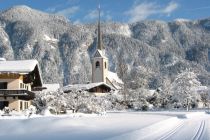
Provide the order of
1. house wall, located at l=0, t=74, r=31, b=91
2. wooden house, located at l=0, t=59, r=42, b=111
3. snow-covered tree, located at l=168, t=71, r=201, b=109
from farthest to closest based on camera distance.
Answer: snow-covered tree, located at l=168, t=71, r=201, b=109 < house wall, located at l=0, t=74, r=31, b=91 < wooden house, located at l=0, t=59, r=42, b=111

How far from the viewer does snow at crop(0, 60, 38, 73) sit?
192 feet

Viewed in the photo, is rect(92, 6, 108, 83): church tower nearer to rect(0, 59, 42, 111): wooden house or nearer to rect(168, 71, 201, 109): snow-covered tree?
rect(168, 71, 201, 109): snow-covered tree

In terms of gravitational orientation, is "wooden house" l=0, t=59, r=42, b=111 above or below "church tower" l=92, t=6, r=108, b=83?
below

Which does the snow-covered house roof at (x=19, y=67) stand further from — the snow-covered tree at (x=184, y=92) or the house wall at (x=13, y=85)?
the snow-covered tree at (x=184, y=92)

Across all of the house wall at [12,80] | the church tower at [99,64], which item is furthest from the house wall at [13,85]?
the church tower at [99,64]

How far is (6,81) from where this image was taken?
195 ft

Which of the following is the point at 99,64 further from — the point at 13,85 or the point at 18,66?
the point at 13,85

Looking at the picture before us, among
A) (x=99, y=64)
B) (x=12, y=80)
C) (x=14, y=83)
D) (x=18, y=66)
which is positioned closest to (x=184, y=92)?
(x=18, y=66)

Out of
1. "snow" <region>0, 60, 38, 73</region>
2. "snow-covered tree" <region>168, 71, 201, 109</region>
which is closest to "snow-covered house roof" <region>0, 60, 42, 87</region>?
"snow" <region>0, 60, 38, 73</region>

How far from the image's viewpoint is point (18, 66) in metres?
59.7

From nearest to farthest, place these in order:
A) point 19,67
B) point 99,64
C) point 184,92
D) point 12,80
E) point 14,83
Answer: point 19,67 → point 14,83 → point 12,80 → point 184,92 → point 99,64

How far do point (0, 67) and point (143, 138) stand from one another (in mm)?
40976

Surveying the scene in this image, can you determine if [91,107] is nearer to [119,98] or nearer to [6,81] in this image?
[6,81]

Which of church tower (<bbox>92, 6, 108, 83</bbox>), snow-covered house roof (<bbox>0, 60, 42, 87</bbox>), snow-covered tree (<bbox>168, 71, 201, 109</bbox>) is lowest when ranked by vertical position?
snow-covered tree (<bbox>168, 71, 201, 109</bbox>)
